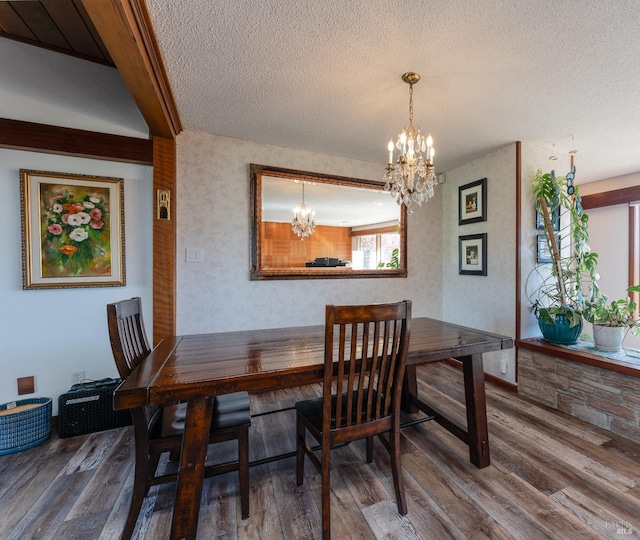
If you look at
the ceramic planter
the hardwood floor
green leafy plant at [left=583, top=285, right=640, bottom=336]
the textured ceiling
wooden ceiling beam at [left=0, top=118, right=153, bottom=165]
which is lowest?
the hardwood floor

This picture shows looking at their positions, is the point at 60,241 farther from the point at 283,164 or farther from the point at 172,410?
the point at 283,164

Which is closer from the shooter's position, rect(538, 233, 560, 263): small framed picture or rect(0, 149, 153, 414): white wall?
rect(0, 149, 153, 414): white wall

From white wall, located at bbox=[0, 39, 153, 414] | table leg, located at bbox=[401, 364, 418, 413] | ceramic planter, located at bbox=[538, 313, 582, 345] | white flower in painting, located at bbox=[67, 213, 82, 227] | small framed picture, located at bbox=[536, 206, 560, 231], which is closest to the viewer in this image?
white wall, located at bbox=[0, 39, 153, 414]

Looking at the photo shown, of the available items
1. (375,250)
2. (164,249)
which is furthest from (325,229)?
(164,249)

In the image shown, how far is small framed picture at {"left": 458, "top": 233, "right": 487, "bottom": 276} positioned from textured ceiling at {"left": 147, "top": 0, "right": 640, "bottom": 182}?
3.25 feet

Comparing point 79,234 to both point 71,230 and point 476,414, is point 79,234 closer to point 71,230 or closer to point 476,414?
point 71,230

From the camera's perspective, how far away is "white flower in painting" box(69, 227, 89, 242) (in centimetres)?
221

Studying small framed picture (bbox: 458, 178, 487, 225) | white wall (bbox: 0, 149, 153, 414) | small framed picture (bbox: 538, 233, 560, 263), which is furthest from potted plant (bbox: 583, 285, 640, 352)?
white wall (bbox: 0, 149, 153, 414)

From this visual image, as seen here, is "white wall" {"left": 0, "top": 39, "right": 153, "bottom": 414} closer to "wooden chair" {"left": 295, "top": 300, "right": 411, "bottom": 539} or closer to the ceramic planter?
"wooden chair" {"left": 295, "top": 300, "right": 411, "bottom": 539}

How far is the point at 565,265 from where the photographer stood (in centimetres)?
268

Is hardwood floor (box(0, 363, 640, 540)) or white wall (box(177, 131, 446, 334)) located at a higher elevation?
white wall (box(177, 131, 446, 334))

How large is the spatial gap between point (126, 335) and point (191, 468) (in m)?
0.69

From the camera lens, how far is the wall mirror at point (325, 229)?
2838mm

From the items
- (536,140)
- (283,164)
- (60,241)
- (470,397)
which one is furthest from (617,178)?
(60,241)
